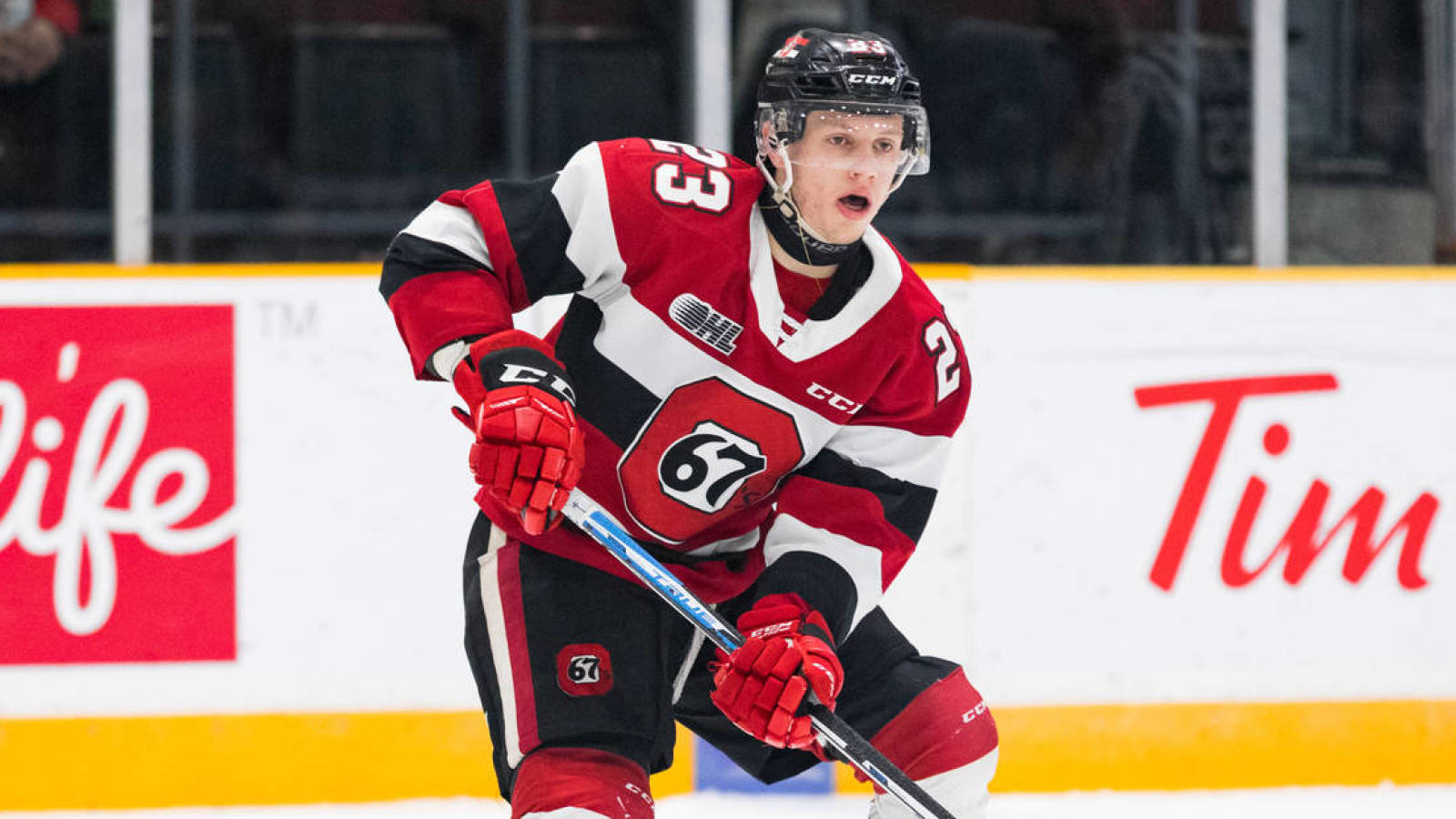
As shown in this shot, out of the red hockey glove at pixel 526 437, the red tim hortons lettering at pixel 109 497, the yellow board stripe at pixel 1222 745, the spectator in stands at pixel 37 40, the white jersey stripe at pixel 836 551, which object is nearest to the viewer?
the red hockey glove at pixel 526 437

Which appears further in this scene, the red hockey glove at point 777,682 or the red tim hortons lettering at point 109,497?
the red tim hortons lettering at point 109,497

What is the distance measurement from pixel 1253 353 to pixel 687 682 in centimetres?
165

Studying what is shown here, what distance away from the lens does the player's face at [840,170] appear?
75.2 inches

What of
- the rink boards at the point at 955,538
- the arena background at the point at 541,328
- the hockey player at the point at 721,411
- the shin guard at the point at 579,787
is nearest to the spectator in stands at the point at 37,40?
the arena background at the point at 541,328

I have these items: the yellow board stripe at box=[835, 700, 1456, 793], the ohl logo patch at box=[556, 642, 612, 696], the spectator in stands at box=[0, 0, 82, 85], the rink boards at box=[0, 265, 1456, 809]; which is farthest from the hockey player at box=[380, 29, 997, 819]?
the spectator in stands at box=[0, 0, 82, 85]

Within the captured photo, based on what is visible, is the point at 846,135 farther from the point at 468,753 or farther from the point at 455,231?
the point at 468,753

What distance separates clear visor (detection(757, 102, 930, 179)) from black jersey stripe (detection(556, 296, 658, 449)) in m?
0.27

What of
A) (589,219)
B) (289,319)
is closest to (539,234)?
(589,219)

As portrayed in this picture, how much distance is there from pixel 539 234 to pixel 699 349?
193mm

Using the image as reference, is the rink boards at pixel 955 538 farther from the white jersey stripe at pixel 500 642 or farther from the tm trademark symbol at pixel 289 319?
the white jersey stripe at pixel 500 642

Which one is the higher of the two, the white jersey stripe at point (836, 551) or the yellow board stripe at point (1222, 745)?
the white jersey stripe at point (836, 551)

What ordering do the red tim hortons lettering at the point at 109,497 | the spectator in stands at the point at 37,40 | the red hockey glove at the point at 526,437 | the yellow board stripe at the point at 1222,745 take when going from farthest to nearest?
the spectator in stands at the point at 37,40, the yellow board stripe at the point at 1222,745, the red tim hortons lettering at the point at 109,497, the red hockey glove at the point at 526,437

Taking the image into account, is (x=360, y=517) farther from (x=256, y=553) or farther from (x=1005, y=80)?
(x=1005, y=80)

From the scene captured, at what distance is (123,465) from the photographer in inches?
121
